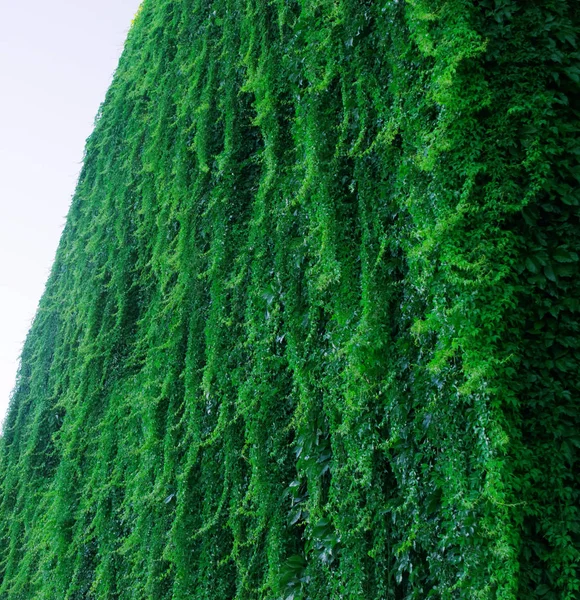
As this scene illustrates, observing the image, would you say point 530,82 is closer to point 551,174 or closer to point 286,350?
point 551,174

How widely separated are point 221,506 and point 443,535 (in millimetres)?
1084

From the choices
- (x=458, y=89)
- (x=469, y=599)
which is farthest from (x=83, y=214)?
(x=469, y=599)

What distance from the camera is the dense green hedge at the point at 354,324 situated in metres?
1.25

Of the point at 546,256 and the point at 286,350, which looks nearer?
the point at 546,256

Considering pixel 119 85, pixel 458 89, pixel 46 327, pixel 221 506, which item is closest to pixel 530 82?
pixel 458 89

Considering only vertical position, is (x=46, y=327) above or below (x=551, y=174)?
above

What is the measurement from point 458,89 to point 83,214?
4.38 m

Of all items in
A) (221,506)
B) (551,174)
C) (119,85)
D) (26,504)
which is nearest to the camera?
(551,174)

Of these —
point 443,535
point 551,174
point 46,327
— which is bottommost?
point 443,535

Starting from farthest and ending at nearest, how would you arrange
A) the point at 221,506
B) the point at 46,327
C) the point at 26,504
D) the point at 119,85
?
the point at 46,327 < the point at 119,85 < the point at 26,504 < the point at 221,506

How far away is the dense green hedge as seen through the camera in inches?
49.1

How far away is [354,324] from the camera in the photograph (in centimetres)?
171

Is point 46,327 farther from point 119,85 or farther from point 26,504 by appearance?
point 119,85

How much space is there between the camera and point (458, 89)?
1.40 metres
